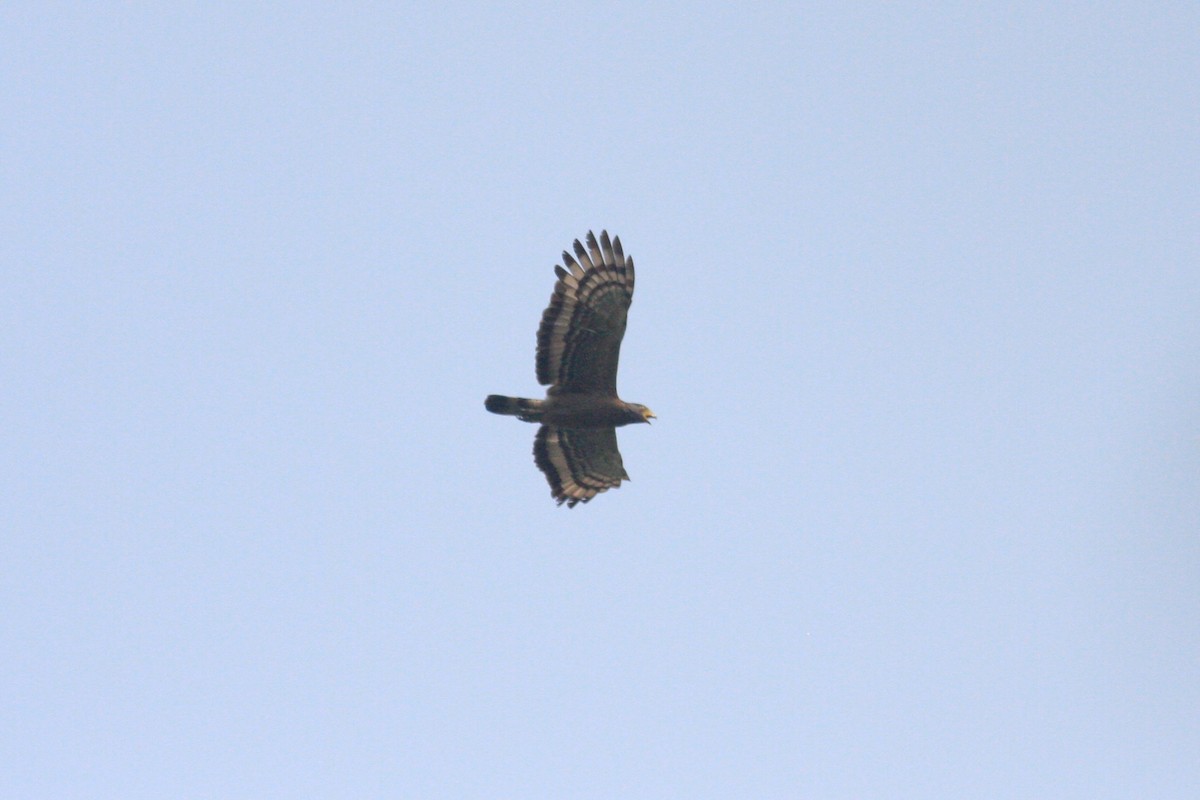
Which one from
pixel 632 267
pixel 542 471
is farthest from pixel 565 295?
pixel 542 471

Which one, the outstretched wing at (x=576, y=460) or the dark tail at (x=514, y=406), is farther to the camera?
the outstretched wing at (x=576, y=460)

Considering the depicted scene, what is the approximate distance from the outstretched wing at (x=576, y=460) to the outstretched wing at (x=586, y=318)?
1039 millimetres

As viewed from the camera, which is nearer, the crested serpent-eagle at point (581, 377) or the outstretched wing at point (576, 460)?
the crested serpent-eagle at point (581, 377)

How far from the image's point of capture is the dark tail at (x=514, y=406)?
100 ft

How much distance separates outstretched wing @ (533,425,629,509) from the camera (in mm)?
31656

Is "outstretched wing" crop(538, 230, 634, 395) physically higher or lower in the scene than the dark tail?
higher

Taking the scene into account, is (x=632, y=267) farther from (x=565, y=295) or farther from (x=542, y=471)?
(x=542, y=471)

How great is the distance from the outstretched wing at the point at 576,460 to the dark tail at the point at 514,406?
0.67 metres

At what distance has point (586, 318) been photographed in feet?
100

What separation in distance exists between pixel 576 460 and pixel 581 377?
69.1 inches

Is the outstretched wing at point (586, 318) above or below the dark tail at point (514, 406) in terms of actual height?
above

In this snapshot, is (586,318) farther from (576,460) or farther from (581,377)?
(576,460)

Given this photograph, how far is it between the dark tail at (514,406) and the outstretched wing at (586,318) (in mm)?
453

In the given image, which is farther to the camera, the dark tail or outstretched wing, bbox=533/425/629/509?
outstretched wing, bbox=533/425/629/509
